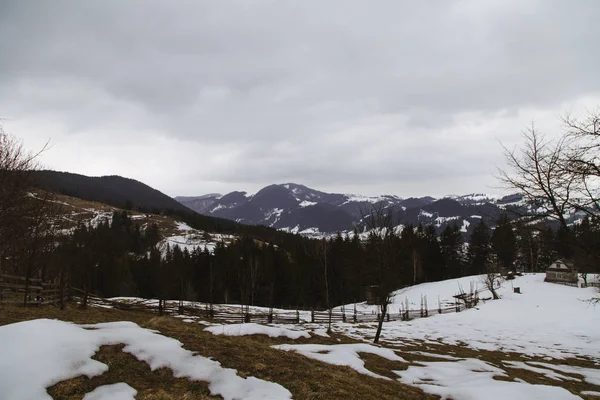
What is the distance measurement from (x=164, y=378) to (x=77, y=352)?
5.18 ft

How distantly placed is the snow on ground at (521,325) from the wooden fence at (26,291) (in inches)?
716

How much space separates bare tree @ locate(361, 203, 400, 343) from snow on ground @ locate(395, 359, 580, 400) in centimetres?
545

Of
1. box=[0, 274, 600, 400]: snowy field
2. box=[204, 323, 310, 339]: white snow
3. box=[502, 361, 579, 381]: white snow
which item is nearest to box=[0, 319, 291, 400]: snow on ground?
box=[0, 274, 600, 400]: snowy field

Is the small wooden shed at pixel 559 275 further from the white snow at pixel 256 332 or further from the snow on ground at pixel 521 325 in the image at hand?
the white snow at pixel 256 332

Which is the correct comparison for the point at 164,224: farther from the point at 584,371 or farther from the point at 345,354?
the point at 584,371

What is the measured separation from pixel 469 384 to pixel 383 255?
8.43m

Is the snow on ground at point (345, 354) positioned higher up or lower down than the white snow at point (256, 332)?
higher up

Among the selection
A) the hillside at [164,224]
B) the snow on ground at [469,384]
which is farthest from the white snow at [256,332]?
the hillside at [164,224]

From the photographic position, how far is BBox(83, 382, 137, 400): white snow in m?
4.67

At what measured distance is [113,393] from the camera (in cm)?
481

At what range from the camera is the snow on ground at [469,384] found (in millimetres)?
7270

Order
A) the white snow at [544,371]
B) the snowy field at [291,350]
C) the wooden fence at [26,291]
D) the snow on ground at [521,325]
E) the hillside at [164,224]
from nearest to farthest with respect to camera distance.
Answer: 1. the snowy field at [291,350]
2. the white snow at [544,371]
3. the wooden fence at [26,291]
4. the snow on ground at [521,325]
5. the hillside at [164,224]

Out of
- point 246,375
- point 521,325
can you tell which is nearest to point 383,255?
point 246,375

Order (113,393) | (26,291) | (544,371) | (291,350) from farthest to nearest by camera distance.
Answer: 1. (26,291)
2. (544,371)
3. (291,350)
4. (113,393)
